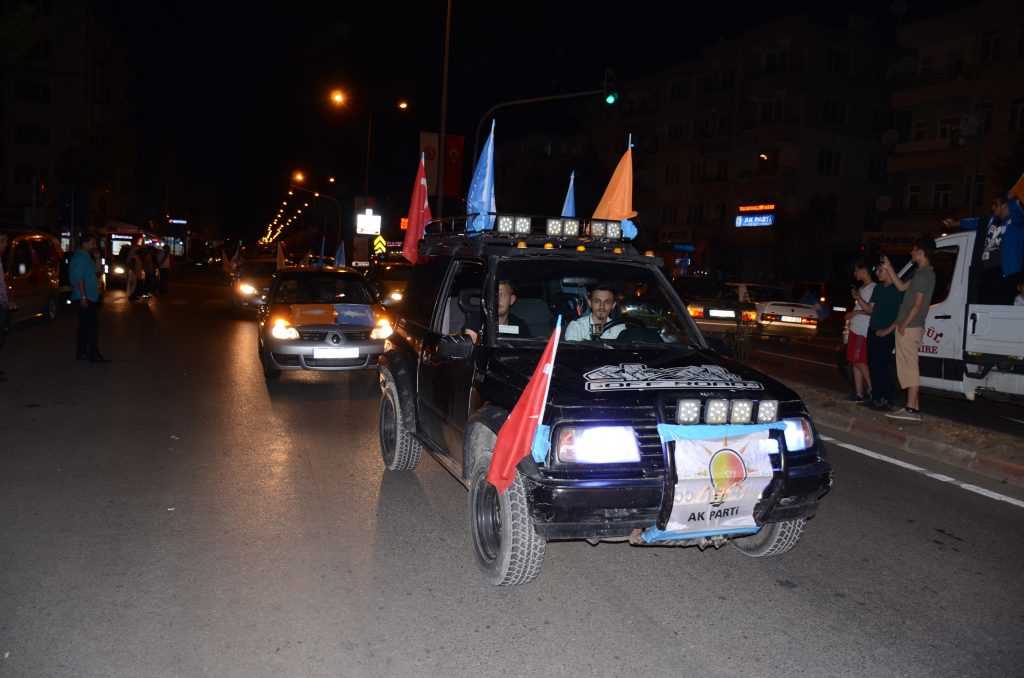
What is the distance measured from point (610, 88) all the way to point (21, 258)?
45.6 ft

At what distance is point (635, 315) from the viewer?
238 inches

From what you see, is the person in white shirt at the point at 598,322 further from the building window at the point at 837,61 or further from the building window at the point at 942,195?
the building window at the point at 837,61

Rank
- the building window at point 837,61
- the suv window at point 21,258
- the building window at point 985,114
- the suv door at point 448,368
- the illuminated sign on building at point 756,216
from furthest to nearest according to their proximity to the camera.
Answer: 1. the building window at point 837,61
2. the illuminated sign on building at point 756,216
3. the building window at point 985,114
4. the suv window at point 21,258
5. the suv door at point 448,368

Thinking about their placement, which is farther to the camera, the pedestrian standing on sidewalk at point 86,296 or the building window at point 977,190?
the building window at point 977,190

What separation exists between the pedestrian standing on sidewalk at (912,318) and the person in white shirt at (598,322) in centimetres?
519

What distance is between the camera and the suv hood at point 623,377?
445cm

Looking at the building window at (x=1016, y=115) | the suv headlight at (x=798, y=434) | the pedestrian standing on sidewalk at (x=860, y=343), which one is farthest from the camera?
the building window at (x=1016, y=115)

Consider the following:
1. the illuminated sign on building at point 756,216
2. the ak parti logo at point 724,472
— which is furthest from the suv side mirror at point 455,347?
the illuminated sign on building at point 756,216

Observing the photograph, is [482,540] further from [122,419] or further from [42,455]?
[122,419]

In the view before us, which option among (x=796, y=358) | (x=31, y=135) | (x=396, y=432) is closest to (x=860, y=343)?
(x=396, y=432)

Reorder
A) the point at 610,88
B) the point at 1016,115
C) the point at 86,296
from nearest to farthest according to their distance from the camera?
the point at 86,296 → the point at 610,88 → the point at 1016,115

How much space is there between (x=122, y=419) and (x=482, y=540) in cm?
580

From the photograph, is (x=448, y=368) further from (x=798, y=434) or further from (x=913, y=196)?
(x=913, y=196)

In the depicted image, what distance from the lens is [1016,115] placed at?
1423 inches
